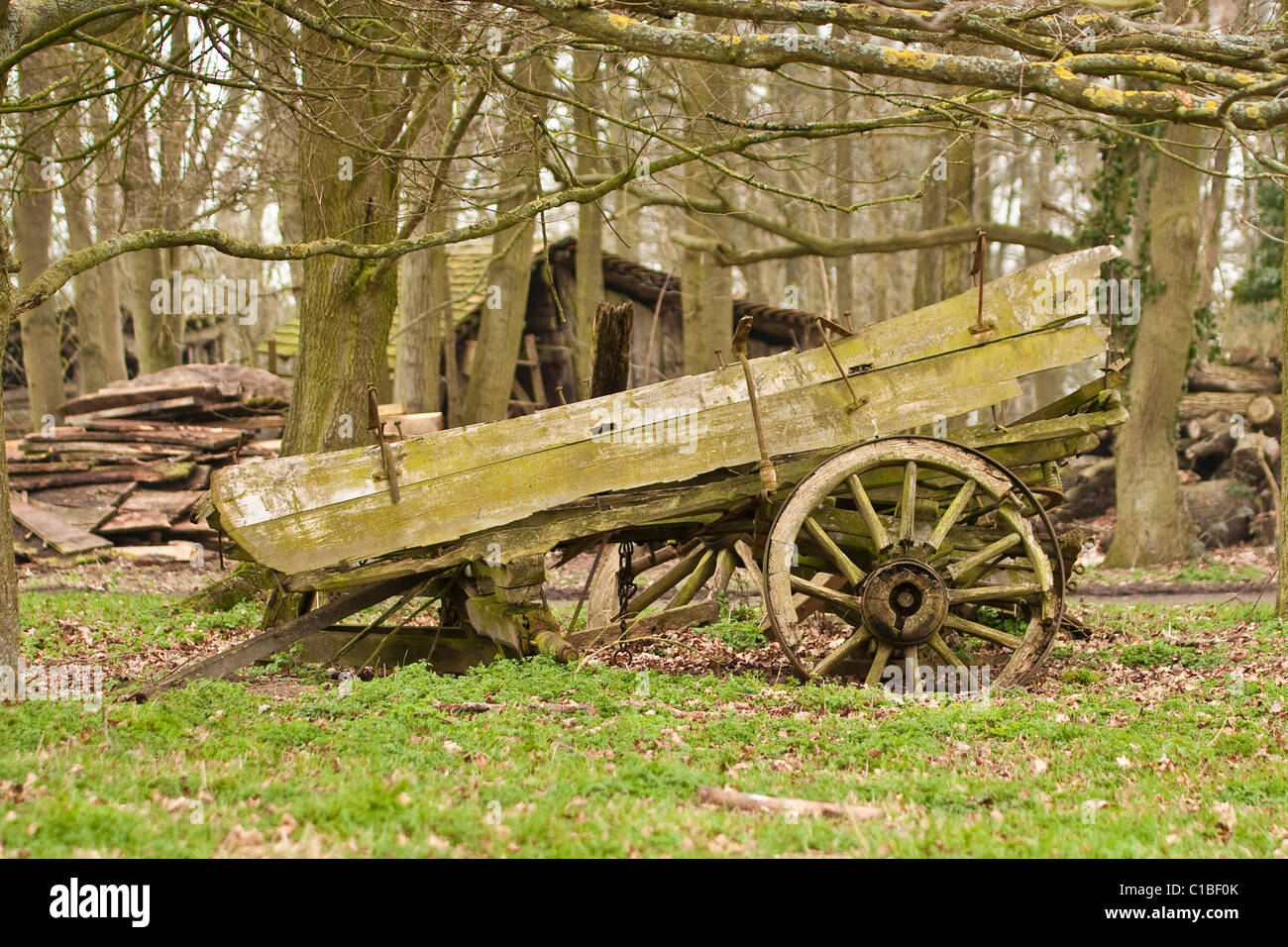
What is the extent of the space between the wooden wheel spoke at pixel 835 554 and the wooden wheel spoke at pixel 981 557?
60cm

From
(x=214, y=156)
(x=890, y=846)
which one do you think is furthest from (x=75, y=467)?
(x=890, y=846)

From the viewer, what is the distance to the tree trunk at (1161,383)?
47.8ft

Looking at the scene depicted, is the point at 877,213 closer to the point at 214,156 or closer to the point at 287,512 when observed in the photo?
the point at 214,156

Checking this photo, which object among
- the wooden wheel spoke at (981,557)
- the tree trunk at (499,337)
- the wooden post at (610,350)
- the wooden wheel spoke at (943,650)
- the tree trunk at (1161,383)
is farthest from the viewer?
the tree trunk at (499,337)

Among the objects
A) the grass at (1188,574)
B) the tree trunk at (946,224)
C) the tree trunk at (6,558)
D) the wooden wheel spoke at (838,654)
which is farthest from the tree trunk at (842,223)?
the tree trunk at (6,558)

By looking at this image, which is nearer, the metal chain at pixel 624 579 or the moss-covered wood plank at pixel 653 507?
the moss-covered wood plank at pixel 653 507

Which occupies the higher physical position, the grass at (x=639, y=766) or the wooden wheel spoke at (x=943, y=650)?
the wooden wheel spoke at (x=943, y=650)

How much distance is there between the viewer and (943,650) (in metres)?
6.84

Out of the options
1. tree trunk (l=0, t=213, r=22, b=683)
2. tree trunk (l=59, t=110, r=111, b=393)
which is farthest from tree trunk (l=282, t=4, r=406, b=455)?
tree trunk (l=59, t=110, r=111, b=393)

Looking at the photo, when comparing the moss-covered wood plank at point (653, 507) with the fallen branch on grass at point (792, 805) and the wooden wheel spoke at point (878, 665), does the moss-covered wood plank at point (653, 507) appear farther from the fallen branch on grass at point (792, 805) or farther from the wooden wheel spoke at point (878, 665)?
the fallen branch on grass at point (792, 805)

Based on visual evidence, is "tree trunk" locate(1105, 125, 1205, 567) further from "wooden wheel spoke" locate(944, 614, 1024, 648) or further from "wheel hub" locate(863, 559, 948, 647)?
"wheel hub" locate(863, 559, 948, 647)

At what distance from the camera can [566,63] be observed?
17.0 meters

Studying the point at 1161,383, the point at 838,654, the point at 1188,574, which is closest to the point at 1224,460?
the point at 1161,383

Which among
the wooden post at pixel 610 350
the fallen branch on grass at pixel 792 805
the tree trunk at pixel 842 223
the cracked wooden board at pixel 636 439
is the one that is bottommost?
the fallen branch on grass at pixel 792 805
